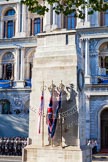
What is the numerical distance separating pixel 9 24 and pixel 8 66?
189 inches

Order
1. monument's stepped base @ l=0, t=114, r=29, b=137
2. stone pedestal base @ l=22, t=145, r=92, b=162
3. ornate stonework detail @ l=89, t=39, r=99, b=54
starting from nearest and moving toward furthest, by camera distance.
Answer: stone pedestal base @ l=22, t=145, r=92, b=162, monument's stepped base @ l=0, t=114, r=29, b=137, ornate stonework detail @ l=89, t=39, r=99, b=54

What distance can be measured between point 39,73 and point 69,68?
143 cm

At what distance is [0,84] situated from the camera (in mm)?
37906

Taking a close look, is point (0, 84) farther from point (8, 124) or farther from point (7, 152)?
point (7, 152)

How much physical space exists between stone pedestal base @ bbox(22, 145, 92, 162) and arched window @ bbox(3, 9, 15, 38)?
84.6 ft

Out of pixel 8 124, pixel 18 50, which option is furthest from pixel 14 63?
pixel 8 124

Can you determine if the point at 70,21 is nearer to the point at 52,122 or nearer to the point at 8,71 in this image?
the point at 8,71

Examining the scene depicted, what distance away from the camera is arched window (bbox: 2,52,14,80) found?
128 ft

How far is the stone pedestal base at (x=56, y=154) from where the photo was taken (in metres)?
14.5

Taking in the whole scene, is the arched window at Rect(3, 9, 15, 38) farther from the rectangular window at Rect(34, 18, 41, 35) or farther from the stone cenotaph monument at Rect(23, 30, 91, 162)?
the stone cenotaph monument at Rect(23, 30, 91, 162)

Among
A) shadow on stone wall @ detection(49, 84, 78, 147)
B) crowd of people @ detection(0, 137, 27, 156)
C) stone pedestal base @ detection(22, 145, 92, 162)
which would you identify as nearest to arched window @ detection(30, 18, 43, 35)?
crowd of people @ detection(0, 137, 27, 156)

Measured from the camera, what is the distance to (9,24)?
132 feet

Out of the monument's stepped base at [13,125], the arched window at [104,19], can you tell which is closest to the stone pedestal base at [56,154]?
the monument's stepped base at [13,125]

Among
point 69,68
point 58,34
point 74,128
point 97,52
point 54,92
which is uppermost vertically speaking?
point 97,52
